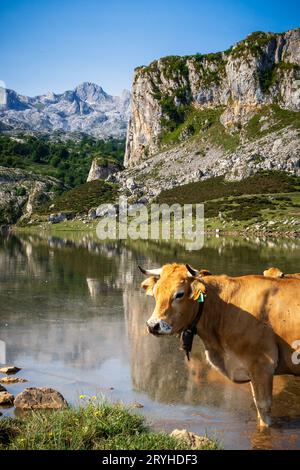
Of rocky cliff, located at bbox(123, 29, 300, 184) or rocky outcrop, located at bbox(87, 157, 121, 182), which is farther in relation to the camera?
rocky outcrop, located at bbox(87, 157, 121, 182)

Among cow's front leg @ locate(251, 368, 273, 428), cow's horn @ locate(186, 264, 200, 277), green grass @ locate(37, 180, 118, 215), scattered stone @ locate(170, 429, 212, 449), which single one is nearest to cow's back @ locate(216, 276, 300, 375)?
cow's front leg @ locate(251, 368, 273, 428)

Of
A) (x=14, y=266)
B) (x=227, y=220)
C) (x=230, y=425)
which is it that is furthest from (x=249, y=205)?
(x=230, y=425)

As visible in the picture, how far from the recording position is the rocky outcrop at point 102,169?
197 meters

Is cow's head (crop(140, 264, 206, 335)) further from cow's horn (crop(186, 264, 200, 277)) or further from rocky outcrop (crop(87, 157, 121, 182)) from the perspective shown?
rocky outcrop (crop(87, 157, 121, 182))

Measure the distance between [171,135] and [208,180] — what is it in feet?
179

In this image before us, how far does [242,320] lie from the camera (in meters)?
7.85

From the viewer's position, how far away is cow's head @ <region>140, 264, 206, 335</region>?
24.0ft

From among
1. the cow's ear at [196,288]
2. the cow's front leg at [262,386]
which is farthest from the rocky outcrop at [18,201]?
the cow's front leg at [262,386]

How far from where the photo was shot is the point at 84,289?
26.7 m

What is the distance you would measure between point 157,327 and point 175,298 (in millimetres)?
555

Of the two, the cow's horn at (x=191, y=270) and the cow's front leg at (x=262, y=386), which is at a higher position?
the cow's horn at (x=191, y=270)

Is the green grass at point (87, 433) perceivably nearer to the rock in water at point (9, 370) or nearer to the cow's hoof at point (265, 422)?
the cow's hoof at point (265, 422)

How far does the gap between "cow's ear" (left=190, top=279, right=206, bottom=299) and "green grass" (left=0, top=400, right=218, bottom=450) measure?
197 centimetres

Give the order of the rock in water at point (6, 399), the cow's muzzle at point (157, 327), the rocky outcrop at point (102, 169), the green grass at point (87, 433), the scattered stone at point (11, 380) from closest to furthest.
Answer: the green grass at point (87, 433)
the cow's muzzle at point (157, 327)
the rock in water at point (6, 399)
the scattered stone at point (11, 380)
the rocky outcrop at point (102, 169)
